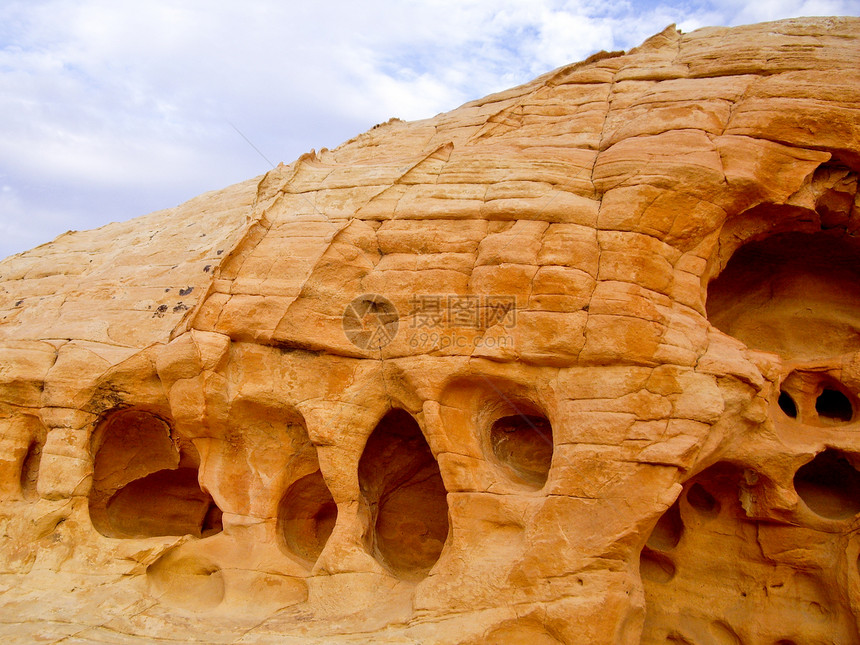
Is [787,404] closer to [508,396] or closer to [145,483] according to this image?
[508,396]

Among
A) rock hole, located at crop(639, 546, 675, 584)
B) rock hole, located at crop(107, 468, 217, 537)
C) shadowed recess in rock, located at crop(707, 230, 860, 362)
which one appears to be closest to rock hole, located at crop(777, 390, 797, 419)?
shadowed recess in rock, located at crop(707, 230, 860, 362)

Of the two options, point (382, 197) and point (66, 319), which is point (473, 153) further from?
point (66, 319)

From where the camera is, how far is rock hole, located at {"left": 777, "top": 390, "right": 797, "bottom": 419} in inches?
276

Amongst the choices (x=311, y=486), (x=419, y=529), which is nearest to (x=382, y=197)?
(x=311, y=486)

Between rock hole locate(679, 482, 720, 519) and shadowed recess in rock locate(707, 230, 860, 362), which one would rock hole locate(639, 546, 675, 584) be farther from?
shadowed recess in rock locate(707, 230, 860, 362)

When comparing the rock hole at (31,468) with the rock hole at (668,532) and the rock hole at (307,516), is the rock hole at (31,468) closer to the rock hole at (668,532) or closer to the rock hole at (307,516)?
the rock hole at (307,516)

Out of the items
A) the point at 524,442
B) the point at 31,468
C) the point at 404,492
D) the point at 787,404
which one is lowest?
the point at 404,492

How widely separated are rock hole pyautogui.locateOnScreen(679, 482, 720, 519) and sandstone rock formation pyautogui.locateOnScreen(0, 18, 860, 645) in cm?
4

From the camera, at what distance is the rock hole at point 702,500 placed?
6.82m

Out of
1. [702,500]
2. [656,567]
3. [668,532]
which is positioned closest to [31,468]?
[656,567]

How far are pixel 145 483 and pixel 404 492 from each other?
3.47 metres

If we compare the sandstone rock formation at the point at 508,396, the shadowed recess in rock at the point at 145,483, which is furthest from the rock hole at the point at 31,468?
the shadowed recess in rock at the point at 145,483

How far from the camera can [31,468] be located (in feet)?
25.7

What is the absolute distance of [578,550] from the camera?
5.26m
